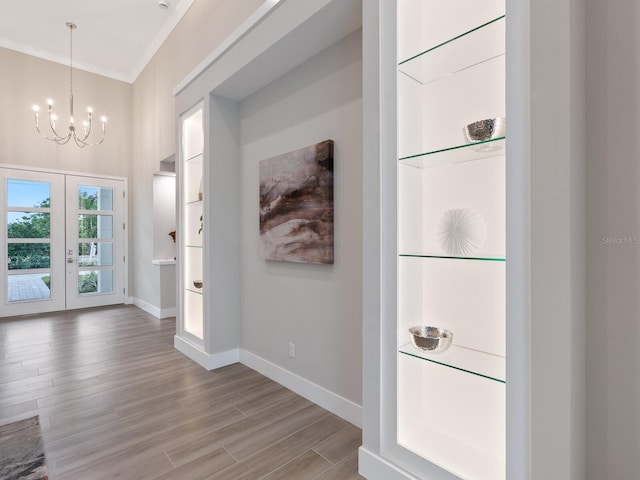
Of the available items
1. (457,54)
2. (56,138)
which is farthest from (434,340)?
(56,138)

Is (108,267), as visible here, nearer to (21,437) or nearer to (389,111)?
(21,437)

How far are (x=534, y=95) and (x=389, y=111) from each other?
0.67m

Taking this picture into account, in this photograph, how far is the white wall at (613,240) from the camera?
3.58 ft

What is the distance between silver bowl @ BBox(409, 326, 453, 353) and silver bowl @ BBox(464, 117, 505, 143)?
0.88m

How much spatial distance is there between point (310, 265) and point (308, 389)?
934mm

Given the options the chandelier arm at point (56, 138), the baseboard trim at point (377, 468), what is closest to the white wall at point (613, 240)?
the baseboard trim at point (377, 468)

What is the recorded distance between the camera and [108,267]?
6.10 m

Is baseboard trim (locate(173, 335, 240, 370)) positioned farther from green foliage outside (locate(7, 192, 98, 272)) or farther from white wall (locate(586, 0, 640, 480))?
green foliage outside (locate(7, 192, 98, 272))

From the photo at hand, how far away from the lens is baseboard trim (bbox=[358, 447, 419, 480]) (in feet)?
5.21

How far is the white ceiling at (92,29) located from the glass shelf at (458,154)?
3983mm

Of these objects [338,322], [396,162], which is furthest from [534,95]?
[338,322]

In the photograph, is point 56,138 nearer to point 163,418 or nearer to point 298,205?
point 298,205

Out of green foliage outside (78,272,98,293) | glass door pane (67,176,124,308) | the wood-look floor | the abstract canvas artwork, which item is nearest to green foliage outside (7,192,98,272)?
glass door pane (67,176,124,308)

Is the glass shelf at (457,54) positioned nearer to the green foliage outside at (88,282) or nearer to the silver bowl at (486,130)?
the silver bowl at (486,130)
